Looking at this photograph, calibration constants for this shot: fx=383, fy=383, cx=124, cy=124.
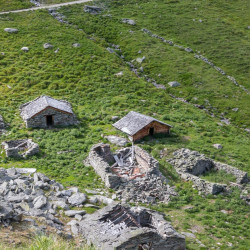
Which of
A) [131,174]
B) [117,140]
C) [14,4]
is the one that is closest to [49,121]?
[117,140]

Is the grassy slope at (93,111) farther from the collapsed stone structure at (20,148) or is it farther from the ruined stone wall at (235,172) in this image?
the ruined stone wall at (235,172)

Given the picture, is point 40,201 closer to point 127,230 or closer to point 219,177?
point 127,230

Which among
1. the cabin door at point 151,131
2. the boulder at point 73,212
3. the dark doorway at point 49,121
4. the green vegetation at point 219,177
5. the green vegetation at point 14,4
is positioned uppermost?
the boulder at point 73,212

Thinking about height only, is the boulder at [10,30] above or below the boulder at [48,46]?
above

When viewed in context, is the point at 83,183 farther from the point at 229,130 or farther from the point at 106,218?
the point at 229,130

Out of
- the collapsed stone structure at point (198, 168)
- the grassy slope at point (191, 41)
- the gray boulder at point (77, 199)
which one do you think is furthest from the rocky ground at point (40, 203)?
the grassy slope at point (191, 41)

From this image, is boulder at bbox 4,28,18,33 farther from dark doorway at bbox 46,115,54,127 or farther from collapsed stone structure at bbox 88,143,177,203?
collapsed stone structure at bbox 88,143,177,203

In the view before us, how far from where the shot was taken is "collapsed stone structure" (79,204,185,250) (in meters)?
19.0

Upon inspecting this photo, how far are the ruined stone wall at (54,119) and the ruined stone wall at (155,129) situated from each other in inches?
343

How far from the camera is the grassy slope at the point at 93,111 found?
26500 mm

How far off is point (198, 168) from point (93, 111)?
60.3 feet

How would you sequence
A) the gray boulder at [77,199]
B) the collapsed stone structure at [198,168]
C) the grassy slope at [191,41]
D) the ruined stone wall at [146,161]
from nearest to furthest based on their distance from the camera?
1. the gray boulder at [77,199]
2. the collapsed stone structure at [198,168]
3. the ruined stone wall at [146,161]
4. the grassy slope at [191,41]

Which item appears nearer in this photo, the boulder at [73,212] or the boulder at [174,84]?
the boulder at [73,212]

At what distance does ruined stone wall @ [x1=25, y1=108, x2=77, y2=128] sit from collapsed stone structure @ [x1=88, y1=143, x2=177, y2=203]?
9.81 m
